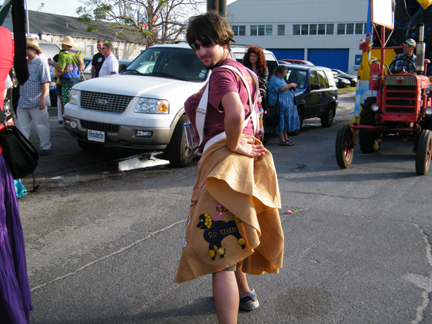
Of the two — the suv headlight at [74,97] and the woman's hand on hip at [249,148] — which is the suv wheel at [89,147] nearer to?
the suv headlight at [74,97]

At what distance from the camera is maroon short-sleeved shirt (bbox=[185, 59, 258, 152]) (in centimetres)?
226

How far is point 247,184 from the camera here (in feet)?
7.50

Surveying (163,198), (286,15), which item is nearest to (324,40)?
(286,15)

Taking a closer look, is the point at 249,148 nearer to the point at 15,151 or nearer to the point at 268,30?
the point at 15,151

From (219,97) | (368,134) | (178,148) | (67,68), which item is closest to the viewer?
(219,97)

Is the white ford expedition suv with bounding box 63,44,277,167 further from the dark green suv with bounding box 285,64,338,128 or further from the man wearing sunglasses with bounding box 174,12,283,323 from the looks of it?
the dark green suv with bounding box 285,64,338,128

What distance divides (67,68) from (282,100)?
4837mm

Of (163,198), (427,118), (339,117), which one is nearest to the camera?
(163,198)

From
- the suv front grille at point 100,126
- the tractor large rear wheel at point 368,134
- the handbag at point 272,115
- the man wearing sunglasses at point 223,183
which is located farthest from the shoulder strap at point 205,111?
the handbag at point 272,115

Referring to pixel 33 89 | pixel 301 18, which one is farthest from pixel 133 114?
pixel 301 18

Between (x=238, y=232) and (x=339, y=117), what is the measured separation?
47.0 feet

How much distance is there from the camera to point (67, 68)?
9.67 meters

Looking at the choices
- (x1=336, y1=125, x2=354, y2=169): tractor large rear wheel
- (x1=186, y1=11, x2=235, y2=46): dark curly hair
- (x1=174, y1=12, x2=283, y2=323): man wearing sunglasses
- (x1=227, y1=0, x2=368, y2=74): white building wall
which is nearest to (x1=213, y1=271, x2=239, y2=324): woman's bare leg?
(x1=174, y1=12, x2=283, y2=323): man wearing sunglasses

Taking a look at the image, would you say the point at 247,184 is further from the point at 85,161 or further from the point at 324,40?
the point at 324,40
